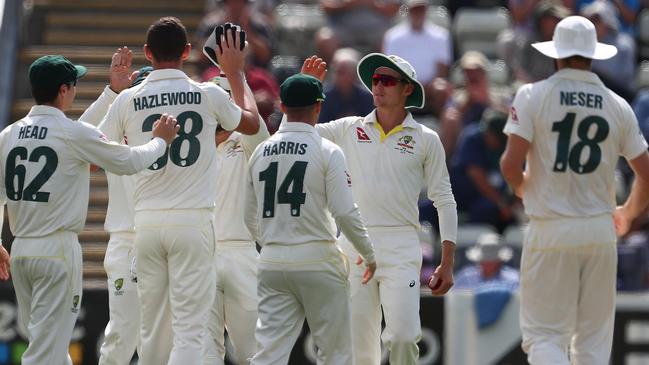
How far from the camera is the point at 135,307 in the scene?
993cm

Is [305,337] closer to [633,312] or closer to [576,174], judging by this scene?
[633,312]

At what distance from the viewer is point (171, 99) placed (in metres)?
9.15

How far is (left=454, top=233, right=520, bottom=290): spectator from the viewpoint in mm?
13195

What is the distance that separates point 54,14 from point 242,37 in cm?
733

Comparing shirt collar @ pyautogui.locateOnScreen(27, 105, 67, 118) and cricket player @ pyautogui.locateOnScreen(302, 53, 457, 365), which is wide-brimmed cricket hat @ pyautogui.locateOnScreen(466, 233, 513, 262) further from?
shirt collar @ pyautogui.locateOnScreen(27, 105, 67, 118)

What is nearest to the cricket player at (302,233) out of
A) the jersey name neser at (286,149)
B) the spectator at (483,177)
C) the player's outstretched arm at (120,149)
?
the jersey name neser at (286,149)

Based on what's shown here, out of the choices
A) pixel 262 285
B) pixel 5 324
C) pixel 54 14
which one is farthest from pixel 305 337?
pixel 54 14

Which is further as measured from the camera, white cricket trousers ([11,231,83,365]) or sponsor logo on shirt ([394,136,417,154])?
sponsor logo on shirt ([394,136,417,154])

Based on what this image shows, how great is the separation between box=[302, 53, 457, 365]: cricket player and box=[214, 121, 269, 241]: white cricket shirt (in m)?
0.50

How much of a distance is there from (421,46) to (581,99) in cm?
655

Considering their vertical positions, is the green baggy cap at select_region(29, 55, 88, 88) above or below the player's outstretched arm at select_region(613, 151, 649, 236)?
above

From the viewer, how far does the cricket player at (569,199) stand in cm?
955

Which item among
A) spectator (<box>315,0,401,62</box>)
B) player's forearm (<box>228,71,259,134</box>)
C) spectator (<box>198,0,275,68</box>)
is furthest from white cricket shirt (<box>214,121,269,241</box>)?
spectator (<box>315,0,401,62</box>)

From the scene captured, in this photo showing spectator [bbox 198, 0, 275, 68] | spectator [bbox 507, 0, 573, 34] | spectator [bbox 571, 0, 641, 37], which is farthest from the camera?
spectator [bbox 571, 0, 641, 37]
